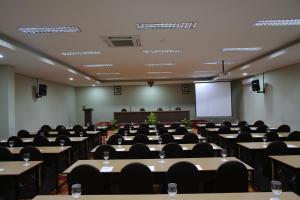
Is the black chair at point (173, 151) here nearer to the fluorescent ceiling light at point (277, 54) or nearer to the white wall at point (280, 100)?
the fluorescent ceiling light at point (277, 54)

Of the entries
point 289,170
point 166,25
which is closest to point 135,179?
point 289,170

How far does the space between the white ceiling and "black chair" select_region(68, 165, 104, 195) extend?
2389 mm

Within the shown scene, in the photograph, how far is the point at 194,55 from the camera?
8.71 meters

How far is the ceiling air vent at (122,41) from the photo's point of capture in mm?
6134

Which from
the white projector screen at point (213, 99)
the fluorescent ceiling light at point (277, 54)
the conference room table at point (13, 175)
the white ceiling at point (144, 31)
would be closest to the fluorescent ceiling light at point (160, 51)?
the white ceiling at point (144, 31)

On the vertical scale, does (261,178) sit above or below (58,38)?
below

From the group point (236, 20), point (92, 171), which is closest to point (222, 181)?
point (92, 171)

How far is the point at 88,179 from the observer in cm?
325

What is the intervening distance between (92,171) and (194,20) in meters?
3.25

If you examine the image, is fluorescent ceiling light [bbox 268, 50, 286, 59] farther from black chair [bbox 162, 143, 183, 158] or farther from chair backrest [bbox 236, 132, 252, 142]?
black chair [bbox 162, 143, 183, 158]

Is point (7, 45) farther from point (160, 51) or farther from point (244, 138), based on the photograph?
point (244, 138)

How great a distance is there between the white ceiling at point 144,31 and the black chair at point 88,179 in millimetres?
2389

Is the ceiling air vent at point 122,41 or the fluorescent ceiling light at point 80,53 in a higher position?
the fluorescent ceiling light at point 80,53

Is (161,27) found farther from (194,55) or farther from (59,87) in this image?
(59,87)
